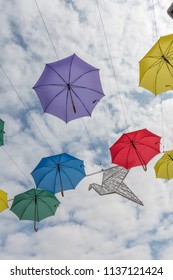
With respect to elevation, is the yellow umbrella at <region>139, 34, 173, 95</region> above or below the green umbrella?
above

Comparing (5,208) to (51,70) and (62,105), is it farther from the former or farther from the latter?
(51,70)

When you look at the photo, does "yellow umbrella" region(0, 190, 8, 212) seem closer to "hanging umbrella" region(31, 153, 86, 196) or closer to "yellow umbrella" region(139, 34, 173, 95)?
"hanging umbrella" region(31, 153, 86, 196)

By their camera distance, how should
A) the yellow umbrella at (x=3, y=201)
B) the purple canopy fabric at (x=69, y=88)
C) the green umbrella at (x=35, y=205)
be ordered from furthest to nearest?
the green umbrella at (x=35, y=205) → the yellow umbrella at (x=3, y=201) → the purple canopy fabric at (x=69, y=88)

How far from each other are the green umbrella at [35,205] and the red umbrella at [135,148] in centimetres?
405

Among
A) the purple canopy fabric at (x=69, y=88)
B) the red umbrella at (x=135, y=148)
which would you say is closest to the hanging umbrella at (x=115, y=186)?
the red umbrella at (x=135, y=148)

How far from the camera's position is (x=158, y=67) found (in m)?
10.2

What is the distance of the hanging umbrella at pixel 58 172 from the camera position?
12.2 m

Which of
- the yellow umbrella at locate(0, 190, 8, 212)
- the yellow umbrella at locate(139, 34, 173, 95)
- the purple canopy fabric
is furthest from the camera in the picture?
the yellow umbrella at locate(0, 190, 8, 212)

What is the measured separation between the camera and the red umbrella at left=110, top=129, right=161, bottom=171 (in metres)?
12.6

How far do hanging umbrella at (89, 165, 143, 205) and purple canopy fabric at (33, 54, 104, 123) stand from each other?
5.47 m

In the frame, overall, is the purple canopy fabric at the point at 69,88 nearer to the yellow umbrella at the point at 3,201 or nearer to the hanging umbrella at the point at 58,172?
the hanging umbrella at the point at 58,172

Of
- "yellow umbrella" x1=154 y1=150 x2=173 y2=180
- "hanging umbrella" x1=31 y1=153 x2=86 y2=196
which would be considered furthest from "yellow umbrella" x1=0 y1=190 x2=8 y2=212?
"yellow umbrella" x1=154 y1=150 x2=173 y2=180

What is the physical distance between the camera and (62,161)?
40.5 feet

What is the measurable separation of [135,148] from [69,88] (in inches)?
184
